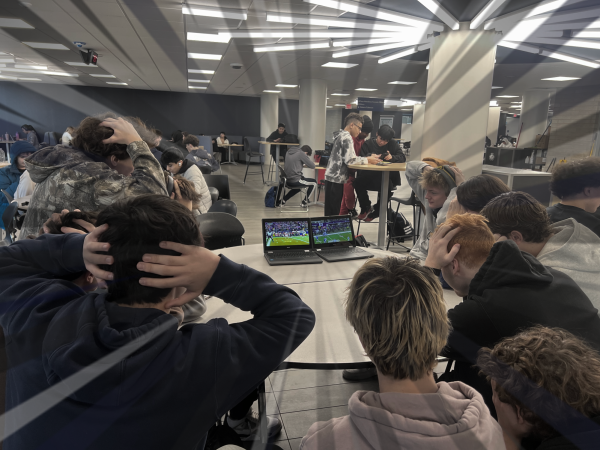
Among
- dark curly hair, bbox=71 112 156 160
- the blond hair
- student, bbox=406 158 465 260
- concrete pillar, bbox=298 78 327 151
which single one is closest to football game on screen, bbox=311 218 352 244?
student, bbox=406 158 465 260

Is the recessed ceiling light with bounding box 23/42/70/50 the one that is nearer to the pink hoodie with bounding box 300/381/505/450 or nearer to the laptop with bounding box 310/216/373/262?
the laptop with bounding box 310/216/373/262

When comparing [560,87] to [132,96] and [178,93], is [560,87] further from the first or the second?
[132,96]

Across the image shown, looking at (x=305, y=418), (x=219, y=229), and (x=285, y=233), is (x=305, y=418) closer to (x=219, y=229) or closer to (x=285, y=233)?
(x=285, y=233)

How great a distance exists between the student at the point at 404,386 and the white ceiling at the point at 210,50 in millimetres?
4229

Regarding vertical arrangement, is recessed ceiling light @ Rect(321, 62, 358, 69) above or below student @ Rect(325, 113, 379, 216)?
above

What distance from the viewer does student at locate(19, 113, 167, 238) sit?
5.39ft

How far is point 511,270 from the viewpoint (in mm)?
1199

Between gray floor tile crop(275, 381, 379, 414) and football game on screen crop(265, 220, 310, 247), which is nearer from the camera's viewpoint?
gray floor tile crop(275, 381, 379, 414)

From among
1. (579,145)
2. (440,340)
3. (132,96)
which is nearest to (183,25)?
(440,340)

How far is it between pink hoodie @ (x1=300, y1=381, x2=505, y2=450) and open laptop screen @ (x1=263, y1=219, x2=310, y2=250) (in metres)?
1.51

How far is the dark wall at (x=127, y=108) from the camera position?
619 inches

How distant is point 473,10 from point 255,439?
178 inches

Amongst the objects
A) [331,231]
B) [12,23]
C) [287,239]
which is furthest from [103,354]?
[12,23]

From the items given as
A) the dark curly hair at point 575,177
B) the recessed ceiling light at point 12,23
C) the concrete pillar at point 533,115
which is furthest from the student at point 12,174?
the concrete pillar at point 533,115
